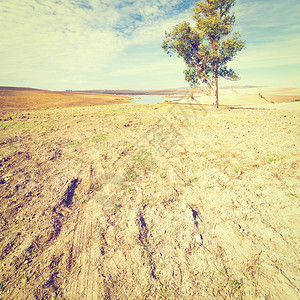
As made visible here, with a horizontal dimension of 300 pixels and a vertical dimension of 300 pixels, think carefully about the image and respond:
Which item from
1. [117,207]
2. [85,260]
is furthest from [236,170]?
[85,260]

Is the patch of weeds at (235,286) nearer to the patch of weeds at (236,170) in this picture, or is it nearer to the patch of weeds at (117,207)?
the patch of weeds at (117,207)

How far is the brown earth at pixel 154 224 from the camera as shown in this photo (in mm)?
3066

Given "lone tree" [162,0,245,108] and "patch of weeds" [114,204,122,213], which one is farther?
"lone tree" [162,0,245,108]

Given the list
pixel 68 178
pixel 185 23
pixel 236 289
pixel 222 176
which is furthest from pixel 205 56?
pixel 236 289

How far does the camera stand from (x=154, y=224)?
4.33m

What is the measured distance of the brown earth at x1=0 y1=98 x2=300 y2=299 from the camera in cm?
307

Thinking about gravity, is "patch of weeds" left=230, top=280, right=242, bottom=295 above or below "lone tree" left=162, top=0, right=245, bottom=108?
below

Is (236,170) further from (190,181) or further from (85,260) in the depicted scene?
(85,260)

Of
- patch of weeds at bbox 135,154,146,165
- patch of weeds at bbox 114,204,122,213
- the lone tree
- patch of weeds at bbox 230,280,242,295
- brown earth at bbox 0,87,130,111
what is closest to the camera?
patch of weeds at bbox 230,280,242,295

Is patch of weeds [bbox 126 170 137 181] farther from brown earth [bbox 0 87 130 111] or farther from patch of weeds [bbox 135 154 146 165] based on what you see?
brown earth [bbox 0 87 130 111]

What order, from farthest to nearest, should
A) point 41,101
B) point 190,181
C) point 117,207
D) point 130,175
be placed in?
point 41,101 < point 130,175 < point 190,181 < point 117,207

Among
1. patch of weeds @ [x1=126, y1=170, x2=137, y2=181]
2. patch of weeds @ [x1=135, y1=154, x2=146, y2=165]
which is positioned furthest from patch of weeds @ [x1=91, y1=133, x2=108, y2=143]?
patch of weeds @ [x1=126, y1=170, x2=137, y2=181]

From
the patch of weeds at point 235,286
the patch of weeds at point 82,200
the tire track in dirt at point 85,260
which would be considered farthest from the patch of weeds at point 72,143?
the patch of weeds at point 235,286

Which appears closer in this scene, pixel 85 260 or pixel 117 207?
pixel 85 260
